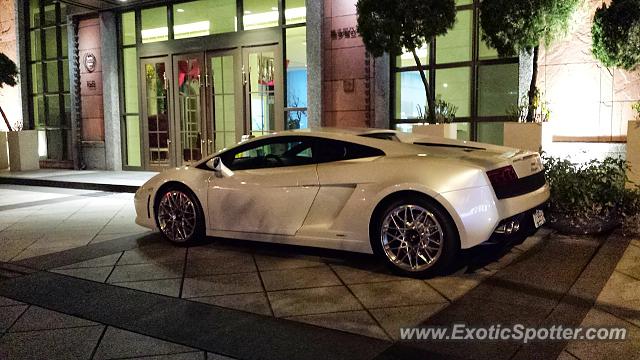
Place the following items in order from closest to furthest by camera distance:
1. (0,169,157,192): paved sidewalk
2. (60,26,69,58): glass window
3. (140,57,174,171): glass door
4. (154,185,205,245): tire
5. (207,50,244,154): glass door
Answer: (154,185,205,245): tire → (0,169,157,192): paved sidewalk → (207,50,244,154): glass door → (140,57,174,171): glass door → (60,26,69,58): glass window

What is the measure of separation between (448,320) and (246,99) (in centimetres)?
1079

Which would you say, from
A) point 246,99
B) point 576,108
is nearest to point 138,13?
point 246,99

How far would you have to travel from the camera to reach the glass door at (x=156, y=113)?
50.3 feet

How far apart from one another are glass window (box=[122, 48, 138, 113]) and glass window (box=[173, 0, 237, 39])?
1799 mm

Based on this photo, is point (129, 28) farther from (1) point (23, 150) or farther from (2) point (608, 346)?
(2) point (608, 346)

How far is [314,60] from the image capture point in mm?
12289

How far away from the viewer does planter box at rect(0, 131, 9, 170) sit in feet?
56.2

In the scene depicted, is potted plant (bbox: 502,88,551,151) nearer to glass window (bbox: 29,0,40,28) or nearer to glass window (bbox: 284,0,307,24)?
glass window (bbox: 284,0,307,24)

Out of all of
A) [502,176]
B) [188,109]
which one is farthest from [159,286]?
[188,109]

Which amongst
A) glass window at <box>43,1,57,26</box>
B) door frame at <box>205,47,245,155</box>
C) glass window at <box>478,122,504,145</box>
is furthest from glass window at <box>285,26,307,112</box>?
glass window at <box>43,1,57,26</box>

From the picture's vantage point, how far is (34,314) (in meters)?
4.32

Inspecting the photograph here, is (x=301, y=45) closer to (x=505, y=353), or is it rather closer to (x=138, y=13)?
(x=138, y=13)

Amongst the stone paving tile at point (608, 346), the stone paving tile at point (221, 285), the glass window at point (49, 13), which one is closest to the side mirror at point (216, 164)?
the stone paving tile at point (221, 285)

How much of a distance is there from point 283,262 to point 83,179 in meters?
9.55
